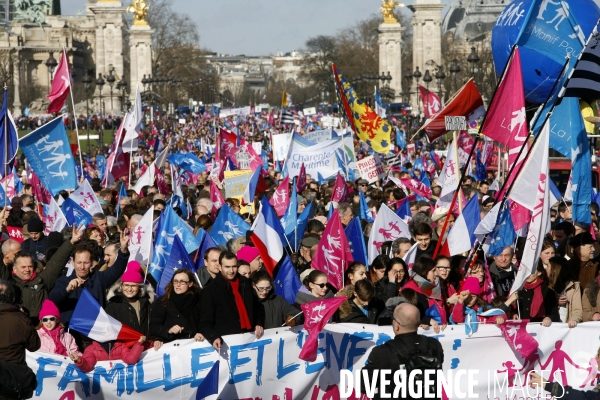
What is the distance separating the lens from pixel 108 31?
6938cm

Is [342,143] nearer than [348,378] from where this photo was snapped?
No

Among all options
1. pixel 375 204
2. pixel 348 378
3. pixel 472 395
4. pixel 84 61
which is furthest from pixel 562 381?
pixel 84 61

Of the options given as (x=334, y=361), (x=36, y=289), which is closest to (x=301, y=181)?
(x=36, y=289)

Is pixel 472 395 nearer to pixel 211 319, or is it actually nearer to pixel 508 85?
pixel 211 319

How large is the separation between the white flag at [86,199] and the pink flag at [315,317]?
5.79 metres

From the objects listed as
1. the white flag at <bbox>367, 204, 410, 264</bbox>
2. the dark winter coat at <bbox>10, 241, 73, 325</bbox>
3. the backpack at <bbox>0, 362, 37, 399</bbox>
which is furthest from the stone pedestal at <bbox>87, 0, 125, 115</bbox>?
the backpack at <bbox>0, 362, 37, 399</bbox>

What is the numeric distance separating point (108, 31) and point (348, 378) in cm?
6312

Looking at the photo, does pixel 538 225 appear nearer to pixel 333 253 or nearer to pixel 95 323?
pixel 333 253

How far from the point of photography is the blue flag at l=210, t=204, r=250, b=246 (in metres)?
11.7

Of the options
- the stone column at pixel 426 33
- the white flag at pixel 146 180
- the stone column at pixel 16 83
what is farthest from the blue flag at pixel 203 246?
the stone column at pixel 16 83

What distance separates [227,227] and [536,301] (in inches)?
151

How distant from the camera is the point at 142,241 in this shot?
384 inches

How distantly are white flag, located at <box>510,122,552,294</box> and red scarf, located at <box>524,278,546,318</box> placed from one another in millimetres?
262

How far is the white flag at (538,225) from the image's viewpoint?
327 inches
